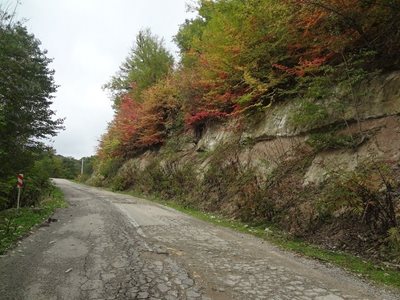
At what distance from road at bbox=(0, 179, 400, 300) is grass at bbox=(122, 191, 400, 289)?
13.4 inches

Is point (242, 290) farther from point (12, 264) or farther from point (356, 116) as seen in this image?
point (356, 116)

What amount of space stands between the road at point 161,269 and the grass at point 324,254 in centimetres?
34

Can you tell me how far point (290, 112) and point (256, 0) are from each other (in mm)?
4278

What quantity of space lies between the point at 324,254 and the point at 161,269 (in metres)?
3.55

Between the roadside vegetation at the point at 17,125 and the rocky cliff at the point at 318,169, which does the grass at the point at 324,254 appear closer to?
the rocky cliff at the point at 318,169

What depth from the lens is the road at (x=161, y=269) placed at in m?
4.91

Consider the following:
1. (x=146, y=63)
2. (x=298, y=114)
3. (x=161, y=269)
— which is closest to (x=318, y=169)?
(x=298, y=114)

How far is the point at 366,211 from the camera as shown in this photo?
716cm

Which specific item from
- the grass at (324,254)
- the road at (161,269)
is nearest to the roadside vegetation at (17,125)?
the road at (161,269)

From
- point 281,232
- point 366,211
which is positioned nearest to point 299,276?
point 366,211

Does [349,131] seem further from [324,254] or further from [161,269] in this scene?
[161,269]

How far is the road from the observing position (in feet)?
16.1

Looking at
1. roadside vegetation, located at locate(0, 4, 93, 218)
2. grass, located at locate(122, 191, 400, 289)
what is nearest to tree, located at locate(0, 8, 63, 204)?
roadside vegetation, located at locate(0, 4, 93, 218)

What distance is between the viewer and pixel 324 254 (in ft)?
23.7
